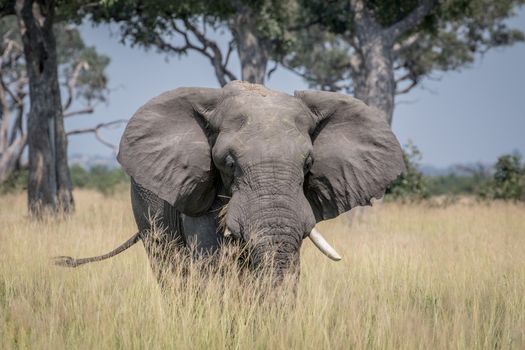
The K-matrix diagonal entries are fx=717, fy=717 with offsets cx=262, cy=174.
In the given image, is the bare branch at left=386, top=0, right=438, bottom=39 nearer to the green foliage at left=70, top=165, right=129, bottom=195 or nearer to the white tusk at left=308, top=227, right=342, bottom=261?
the white tusk at left=308, top=227, right=342, bottom=261

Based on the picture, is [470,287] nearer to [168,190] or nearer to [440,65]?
[168,190]

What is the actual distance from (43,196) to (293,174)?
10909 millimetres

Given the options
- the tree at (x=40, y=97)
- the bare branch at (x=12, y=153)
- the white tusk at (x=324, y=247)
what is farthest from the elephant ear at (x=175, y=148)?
the bare branch at (x=12, y=153)

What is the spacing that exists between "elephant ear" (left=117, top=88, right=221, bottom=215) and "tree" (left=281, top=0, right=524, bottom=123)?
9380 mm

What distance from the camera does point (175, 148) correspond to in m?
5.29

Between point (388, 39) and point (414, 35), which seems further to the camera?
point (414, 35)

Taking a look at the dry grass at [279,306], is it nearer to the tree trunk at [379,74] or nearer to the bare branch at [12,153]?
the tree trunk at [379,74]

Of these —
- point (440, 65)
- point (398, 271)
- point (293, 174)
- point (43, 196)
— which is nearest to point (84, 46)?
point (440, 65)

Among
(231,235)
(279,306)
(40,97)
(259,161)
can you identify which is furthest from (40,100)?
(279,306)

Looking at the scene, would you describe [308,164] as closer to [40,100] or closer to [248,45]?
[40,100]

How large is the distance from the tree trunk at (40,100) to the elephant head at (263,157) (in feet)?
30.9

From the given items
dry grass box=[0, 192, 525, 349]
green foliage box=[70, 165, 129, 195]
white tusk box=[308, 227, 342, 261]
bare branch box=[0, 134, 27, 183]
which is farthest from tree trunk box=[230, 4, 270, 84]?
white tusk box=[308, 227, 342, 261]

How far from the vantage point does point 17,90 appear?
26531 mm

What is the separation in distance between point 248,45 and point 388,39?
13.1ft
